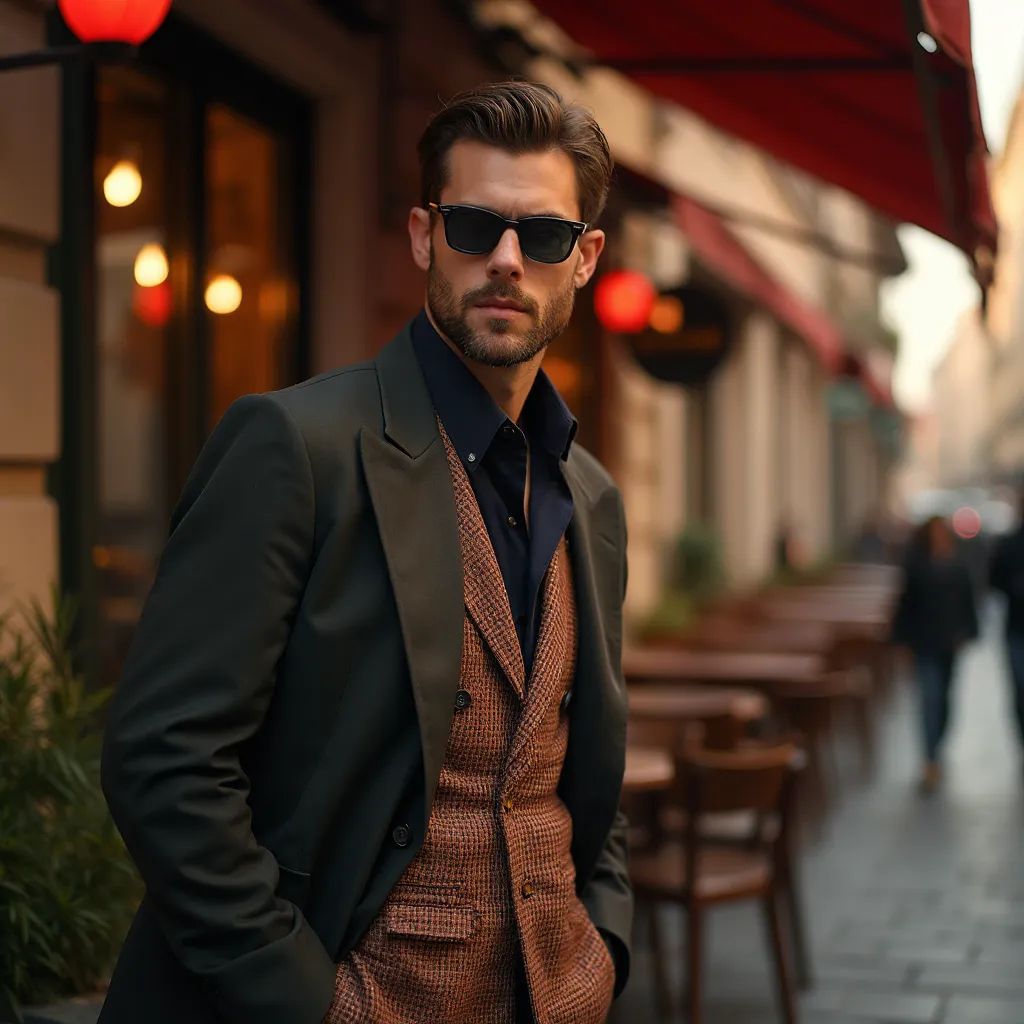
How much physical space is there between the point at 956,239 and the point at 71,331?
10.8 ft

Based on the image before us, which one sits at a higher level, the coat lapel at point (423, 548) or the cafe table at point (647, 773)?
the coat lapel at point (423, 548)

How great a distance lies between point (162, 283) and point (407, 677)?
3919 millimetres

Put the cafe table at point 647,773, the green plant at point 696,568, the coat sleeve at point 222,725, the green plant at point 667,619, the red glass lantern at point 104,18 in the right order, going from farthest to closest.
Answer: the green plant at point 696,568
the green plant at point 667,619
the cafe table at point 647,773
the red glass lantern at point 104,18
the coat sleeve at point 222,725

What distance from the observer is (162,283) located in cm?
547

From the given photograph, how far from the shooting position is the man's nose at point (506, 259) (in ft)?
6.68

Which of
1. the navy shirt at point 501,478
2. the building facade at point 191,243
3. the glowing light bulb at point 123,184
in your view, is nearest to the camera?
the navy shirt at point 501,478

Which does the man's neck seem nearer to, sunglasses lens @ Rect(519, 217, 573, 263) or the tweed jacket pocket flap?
sunglasses lens @ Rect(519, 217, 573, 263)

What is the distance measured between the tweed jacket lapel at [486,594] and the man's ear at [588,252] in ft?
1.43

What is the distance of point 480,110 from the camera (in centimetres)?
205

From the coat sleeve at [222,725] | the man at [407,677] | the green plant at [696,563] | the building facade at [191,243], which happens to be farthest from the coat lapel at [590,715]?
the green plant at [696,563]

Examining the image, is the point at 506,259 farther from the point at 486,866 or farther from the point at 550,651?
the point at 486,866

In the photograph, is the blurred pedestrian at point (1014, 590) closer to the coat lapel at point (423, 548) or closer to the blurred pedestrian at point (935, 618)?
the blurred pedestrian at point (935, 618)

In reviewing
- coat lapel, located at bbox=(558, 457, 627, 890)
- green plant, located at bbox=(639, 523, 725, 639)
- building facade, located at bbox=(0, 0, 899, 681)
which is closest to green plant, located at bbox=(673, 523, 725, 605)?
green plant, located at bbox=(639, 523, 725, 639)

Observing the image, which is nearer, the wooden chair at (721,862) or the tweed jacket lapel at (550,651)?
the tweed jacket lapel at (550,651)
